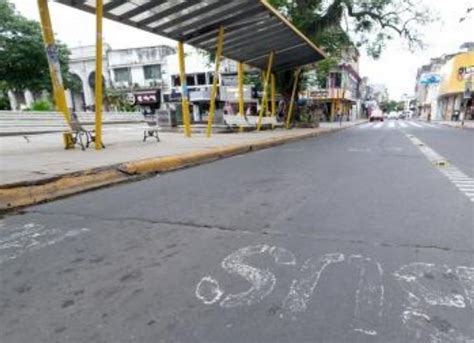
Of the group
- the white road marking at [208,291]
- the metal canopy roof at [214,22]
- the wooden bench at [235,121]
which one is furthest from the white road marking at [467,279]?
the wooden bench at [235,121]

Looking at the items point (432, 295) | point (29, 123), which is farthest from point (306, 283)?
point (29, 123)

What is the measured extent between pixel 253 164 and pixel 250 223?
15.7 feet

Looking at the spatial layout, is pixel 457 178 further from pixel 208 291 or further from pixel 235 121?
pixel 235 121

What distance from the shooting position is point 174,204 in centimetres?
507

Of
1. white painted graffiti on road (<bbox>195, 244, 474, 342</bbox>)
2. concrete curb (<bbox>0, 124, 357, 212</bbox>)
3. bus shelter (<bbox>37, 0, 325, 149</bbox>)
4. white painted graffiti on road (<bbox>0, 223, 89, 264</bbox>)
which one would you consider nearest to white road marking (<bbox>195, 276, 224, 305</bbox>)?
white painted graffiti on road (<bbox>195, 244, 474, 342</bbox>)

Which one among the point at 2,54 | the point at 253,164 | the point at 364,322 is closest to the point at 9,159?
the point at 253,164

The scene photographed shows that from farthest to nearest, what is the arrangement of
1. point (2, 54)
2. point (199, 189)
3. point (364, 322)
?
1. point (2, 54)
2. point (199, 189)
3. point (364, 322)

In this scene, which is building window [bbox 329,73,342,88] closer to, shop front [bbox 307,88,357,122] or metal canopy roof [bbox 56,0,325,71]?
shop front [bbox 307,88,357,122]

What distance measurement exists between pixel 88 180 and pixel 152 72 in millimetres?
41483

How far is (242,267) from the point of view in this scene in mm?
3029

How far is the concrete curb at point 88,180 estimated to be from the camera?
5051mm

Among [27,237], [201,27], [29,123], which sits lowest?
[27,237]

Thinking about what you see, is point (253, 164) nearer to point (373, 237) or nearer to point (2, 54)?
point (373, 237)

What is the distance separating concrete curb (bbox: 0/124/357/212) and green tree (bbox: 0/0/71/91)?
27.3 m
